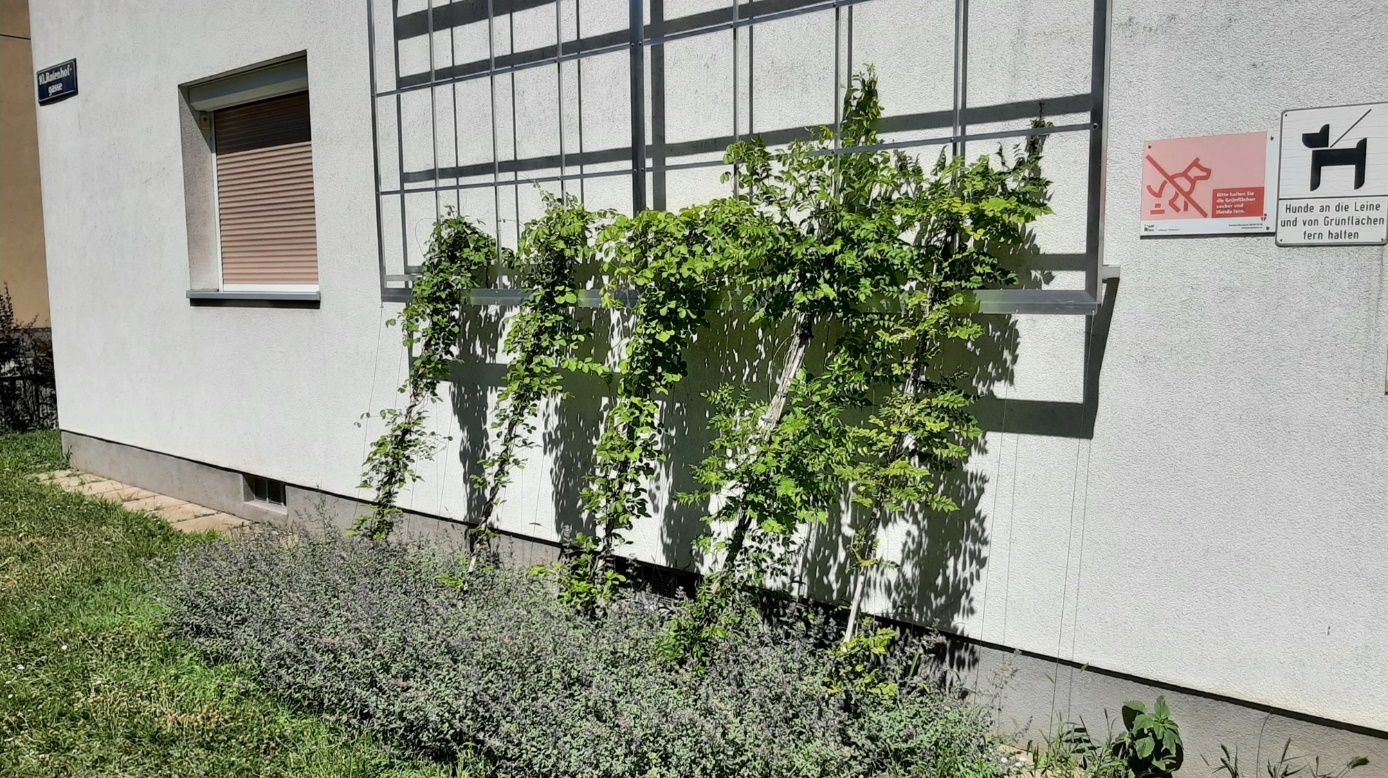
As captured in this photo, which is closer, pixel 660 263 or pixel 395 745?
pixel 395 745

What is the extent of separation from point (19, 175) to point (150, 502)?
763 centimetres

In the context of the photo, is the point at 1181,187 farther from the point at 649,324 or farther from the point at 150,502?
the point at 150,502

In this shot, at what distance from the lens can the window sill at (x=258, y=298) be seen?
7074 mm

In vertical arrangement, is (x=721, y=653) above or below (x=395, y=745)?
above

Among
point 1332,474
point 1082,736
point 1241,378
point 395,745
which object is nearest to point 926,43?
point 1241,378

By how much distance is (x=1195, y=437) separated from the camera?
3.55 meters

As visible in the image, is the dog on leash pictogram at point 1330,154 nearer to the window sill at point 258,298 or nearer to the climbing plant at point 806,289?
the climbing plant at point 806,289

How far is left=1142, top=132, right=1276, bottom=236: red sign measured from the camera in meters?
3.38

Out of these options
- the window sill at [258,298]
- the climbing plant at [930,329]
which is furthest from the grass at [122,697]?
the climbing plant at [930,329]

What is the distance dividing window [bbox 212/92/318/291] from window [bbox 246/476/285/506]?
1456mm

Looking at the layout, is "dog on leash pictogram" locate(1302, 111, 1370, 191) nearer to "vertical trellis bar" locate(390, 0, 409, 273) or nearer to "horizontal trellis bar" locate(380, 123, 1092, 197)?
"horizontal trellis bar" locate(380, 123, 1092, 197)

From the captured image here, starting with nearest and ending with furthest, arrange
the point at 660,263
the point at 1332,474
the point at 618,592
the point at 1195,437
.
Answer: the point at 1332,474, the point at 1195,437, the point at 660,263, the point at 618,592

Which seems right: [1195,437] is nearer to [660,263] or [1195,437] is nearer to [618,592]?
[660,263]

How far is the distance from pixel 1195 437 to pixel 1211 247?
644mm
